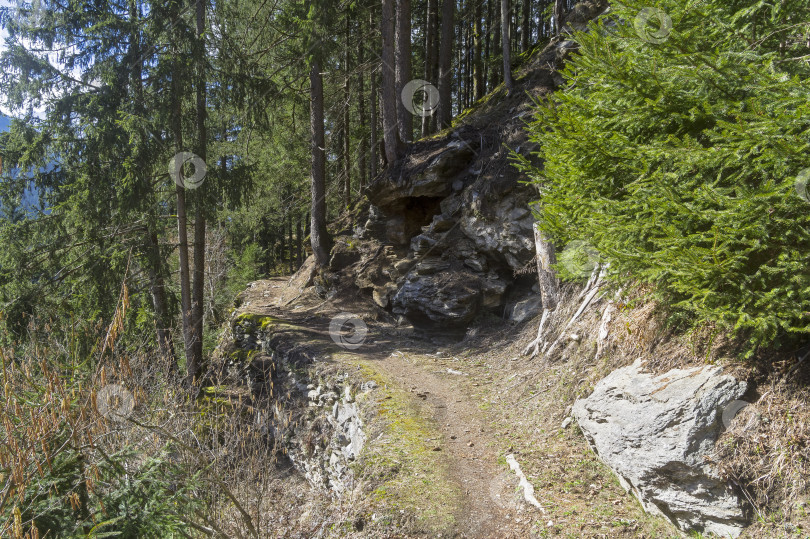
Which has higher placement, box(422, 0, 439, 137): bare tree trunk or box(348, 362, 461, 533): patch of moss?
box(422, 0, 439, 137): bare tree trunk

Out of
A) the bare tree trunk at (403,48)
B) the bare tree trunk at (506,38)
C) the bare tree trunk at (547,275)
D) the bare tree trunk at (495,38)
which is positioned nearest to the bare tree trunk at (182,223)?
the bare tree trunk at (403,48)

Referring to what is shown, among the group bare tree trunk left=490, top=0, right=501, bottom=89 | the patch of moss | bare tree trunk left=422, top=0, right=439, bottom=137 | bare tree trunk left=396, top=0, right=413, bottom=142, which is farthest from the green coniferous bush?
bare tree trunk left=490, top=0, right=501, bottom=89

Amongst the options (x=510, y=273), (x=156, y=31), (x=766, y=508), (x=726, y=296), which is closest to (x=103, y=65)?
(x=156, y=31)

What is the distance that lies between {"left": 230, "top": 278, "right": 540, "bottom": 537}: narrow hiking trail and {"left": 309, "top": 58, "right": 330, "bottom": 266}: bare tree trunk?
1.61m

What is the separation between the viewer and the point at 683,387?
13.0 feet

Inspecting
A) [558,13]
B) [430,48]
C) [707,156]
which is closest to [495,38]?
[430,48]

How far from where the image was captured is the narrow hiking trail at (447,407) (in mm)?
4645

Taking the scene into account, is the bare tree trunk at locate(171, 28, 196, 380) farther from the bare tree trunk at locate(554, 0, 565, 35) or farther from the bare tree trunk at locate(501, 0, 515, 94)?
the bare tree trunk at locate(554, 0, 565, 35)

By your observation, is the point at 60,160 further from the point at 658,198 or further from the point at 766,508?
the point at 766,508

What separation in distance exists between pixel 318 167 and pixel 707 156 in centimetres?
1154

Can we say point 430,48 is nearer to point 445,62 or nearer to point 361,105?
point 445,62

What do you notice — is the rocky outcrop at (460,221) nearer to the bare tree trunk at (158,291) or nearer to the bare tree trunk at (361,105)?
the bare tree trunk at (361,105)

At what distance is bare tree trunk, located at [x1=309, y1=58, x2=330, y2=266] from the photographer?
13.2 meters

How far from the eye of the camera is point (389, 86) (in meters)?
12.7
